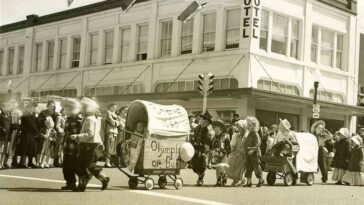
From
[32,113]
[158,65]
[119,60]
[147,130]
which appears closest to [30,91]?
[119,60]

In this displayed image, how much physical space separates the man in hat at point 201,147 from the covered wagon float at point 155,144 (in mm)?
1115

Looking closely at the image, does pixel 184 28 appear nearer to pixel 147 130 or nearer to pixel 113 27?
pixel 113 27

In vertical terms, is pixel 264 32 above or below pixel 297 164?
above

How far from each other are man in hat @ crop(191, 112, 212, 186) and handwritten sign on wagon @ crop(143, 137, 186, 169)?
127 cm

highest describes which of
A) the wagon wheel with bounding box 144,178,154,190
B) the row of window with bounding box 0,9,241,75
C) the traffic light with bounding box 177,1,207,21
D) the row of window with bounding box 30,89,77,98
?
the traffic light with bounding box 177,1,207,21

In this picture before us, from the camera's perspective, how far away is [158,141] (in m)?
11.6

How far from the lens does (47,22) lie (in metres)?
29.6

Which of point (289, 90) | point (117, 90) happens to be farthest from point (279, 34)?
point (117, 90)

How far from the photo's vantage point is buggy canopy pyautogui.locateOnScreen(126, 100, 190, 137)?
11453 mm

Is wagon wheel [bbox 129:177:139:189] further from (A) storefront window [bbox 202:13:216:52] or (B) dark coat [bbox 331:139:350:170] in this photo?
(A) storefront window [bbox 202:13:216:52]

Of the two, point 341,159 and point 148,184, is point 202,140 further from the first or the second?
point 341,159

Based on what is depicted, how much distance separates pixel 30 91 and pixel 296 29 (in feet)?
45.3

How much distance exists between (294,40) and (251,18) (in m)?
3.94

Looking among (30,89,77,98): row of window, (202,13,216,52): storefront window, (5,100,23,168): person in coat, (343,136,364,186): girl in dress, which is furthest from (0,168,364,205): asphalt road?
(30,89,77,98): row of window
